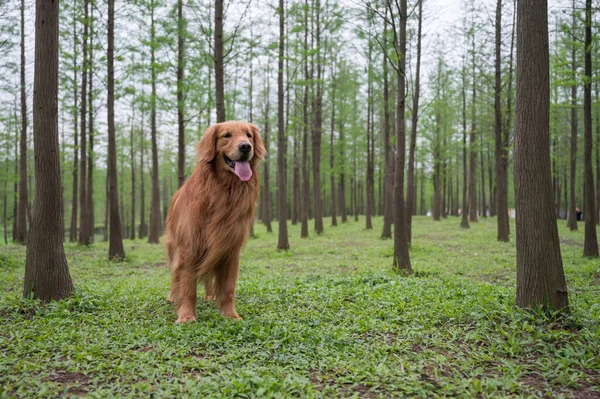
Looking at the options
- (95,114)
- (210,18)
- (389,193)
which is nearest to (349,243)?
(389,193)

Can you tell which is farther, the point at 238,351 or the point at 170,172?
the point at 170,172

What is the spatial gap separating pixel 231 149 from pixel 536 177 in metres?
3.39

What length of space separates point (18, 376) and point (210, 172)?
2.57 metres

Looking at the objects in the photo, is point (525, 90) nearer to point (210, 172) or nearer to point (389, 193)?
point (210, 172)

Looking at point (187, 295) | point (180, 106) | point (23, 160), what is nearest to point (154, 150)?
point (180, 106)

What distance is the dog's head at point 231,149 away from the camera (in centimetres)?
428

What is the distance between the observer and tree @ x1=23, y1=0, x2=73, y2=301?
466 centimetres

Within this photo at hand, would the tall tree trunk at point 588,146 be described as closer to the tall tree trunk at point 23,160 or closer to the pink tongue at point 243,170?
the pink tongue at point 243,170

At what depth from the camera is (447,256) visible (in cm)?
1088

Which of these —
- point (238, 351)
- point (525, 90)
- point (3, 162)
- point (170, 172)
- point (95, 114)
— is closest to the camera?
point (238, 351)

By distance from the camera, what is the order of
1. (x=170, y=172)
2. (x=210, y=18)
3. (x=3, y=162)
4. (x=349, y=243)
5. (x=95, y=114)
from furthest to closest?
(x=170, y=172)
(x=3, y=162)
(x=95, y=114)
(x=349, y=243)
(x=210, y=18)

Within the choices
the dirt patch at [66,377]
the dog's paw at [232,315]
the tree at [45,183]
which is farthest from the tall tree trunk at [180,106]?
the dirt patch at [66,377]

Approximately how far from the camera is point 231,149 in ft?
14.2

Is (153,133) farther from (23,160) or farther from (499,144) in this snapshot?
(499,144)
